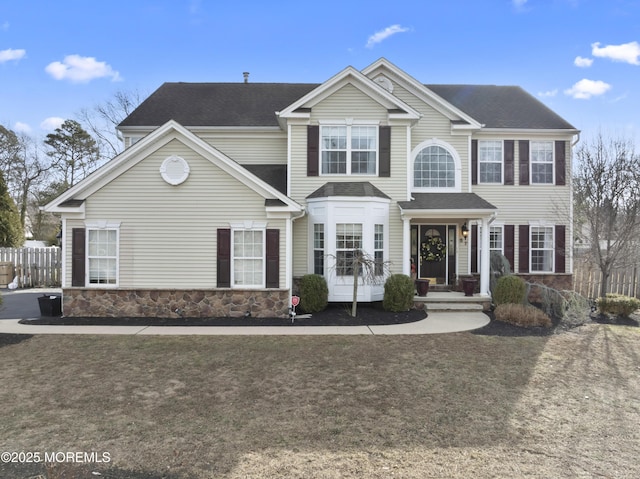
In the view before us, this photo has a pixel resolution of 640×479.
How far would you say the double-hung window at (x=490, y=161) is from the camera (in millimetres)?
14609

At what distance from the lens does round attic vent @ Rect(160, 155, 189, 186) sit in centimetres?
1077

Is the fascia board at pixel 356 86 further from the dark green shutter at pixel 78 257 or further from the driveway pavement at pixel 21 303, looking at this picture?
the driveway pavement at pixel 21 303

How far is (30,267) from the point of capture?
1792 cm

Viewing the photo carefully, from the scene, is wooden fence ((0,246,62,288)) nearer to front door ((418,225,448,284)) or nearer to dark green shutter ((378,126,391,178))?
dark green shutter ((378,126,391,178))

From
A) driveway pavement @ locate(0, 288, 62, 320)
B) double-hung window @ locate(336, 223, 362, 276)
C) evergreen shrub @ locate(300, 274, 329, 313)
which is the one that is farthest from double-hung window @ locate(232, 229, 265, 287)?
driveway pavement @ locate(0, 288, 62, 320)

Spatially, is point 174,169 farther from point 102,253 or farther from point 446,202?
point 446,202

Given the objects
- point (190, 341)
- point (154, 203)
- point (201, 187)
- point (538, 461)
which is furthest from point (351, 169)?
Answer: point (538, 461)

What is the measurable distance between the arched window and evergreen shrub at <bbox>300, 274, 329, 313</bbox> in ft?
17.7

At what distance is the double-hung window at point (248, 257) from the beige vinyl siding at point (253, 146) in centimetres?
474

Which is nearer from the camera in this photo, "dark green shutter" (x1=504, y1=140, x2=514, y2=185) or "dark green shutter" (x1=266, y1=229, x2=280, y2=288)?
"dark green shutter" (x1=266, y1=229, x2=280, y2=288)

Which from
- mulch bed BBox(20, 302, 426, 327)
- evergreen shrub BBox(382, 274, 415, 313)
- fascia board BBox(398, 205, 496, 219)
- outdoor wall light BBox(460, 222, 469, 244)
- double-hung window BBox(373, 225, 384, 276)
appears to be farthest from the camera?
outdoor wall light BBox(460, 222, 469, 244)

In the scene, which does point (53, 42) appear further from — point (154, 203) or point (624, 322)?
point (624, 322)

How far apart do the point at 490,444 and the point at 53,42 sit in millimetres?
24483

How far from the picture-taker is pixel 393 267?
12.6 meters
